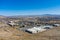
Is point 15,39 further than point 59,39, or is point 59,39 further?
point 15,39

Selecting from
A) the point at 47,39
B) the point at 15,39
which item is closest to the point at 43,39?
the point at 47,39

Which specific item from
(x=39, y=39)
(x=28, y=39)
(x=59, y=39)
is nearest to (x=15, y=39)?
(x=28, y=39)

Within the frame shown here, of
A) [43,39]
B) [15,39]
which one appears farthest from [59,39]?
[15,39]

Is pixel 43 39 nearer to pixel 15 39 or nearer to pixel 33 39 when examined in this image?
pixel 33 39

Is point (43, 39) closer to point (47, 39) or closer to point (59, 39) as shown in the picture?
point (47, 39)

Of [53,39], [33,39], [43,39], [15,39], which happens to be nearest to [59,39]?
[53,39]

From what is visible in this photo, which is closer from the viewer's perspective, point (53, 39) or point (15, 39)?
point (53, 39)

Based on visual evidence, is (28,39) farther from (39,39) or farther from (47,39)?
(47,39)
